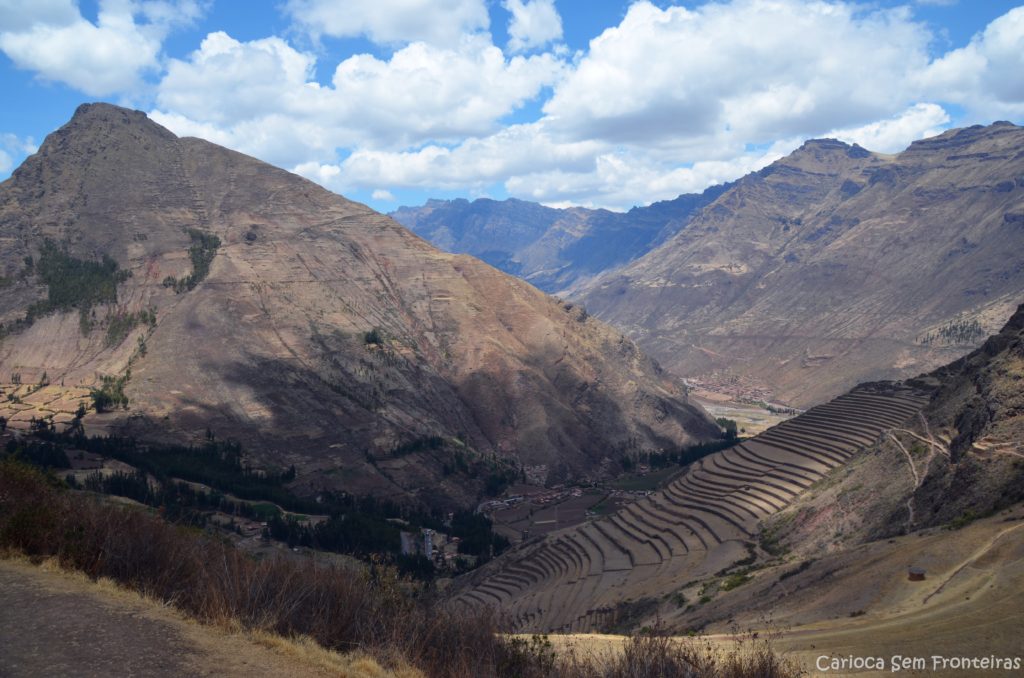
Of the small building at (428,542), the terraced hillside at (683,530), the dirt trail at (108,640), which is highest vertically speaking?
the dirt trail at (108,640)

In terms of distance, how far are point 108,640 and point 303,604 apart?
655 cm

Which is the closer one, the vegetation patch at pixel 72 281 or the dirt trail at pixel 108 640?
the dirt trail at pixel 108 640

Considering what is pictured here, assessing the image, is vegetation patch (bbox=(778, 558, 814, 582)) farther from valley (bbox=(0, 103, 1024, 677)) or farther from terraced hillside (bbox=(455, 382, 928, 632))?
terraced hillside (bbox=(455, 382, 928, 632))

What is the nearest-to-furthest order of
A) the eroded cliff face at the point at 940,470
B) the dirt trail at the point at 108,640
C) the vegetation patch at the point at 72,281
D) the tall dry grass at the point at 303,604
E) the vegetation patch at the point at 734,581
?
the dirt trail at the point at 108,640 → the tall dry grass at the point at 303,604 → the eroded cliff face at the point at 940,470 → the vegetation patch at the point at 734,581 → the vegetation patch at the point at 72,281

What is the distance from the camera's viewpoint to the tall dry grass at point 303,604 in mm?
20766

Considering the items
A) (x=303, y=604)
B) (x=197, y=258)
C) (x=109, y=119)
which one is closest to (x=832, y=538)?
(x=303, y=604)

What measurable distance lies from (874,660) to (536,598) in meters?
37.7

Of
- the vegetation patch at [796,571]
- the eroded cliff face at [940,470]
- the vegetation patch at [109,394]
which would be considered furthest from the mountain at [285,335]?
the vegetation patch at [796,571]

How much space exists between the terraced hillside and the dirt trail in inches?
1084

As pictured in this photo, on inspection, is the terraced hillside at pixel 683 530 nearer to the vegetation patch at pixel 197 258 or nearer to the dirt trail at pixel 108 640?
the dirt trail at pixel 108 640

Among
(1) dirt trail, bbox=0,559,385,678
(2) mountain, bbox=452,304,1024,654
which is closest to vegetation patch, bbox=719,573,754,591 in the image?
(2) mountain, bbox=452,304,1024,654

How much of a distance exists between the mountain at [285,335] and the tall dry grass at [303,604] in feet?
254

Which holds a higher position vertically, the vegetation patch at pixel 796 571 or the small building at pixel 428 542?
the vegetation patch at pixel 796 571

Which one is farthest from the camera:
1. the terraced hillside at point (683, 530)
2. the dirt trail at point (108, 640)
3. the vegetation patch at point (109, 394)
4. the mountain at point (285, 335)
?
the mountain at point (285, 335)
